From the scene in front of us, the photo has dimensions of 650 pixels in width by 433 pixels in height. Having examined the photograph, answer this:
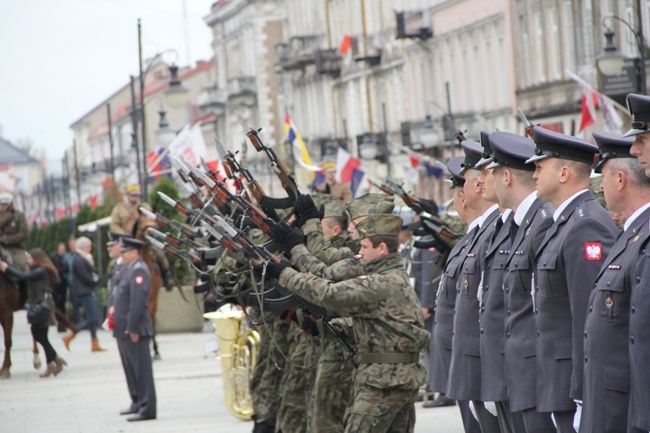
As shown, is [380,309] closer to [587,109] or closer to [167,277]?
[167,277]

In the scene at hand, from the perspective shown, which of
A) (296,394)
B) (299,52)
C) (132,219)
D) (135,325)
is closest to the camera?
(296,394)

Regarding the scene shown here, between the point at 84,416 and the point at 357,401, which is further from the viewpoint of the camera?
the point at 84,416

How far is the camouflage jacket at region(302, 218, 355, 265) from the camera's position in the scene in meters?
10.0

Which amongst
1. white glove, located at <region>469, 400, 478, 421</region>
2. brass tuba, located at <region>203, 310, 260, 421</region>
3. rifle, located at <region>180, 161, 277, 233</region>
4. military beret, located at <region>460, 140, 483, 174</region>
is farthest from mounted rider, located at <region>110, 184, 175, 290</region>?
white glove, located at <region>469, 400, 478, 421</region>

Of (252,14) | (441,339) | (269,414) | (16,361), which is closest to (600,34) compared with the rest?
(16,361)

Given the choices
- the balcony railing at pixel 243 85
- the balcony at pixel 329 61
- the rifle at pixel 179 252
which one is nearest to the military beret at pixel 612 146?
the rifle at pixel 179 252

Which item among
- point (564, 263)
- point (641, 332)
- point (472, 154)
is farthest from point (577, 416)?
point (472, 154)

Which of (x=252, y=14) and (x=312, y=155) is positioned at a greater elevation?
(x=252, y=14)

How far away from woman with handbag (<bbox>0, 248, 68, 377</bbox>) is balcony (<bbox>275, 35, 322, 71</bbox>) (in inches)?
1786

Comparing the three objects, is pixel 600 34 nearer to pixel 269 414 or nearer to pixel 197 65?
pixel 269 414

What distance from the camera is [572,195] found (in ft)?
24.4

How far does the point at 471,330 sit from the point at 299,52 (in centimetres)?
6201

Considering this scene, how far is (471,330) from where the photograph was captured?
879 centimetres

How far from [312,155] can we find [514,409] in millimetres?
62157
